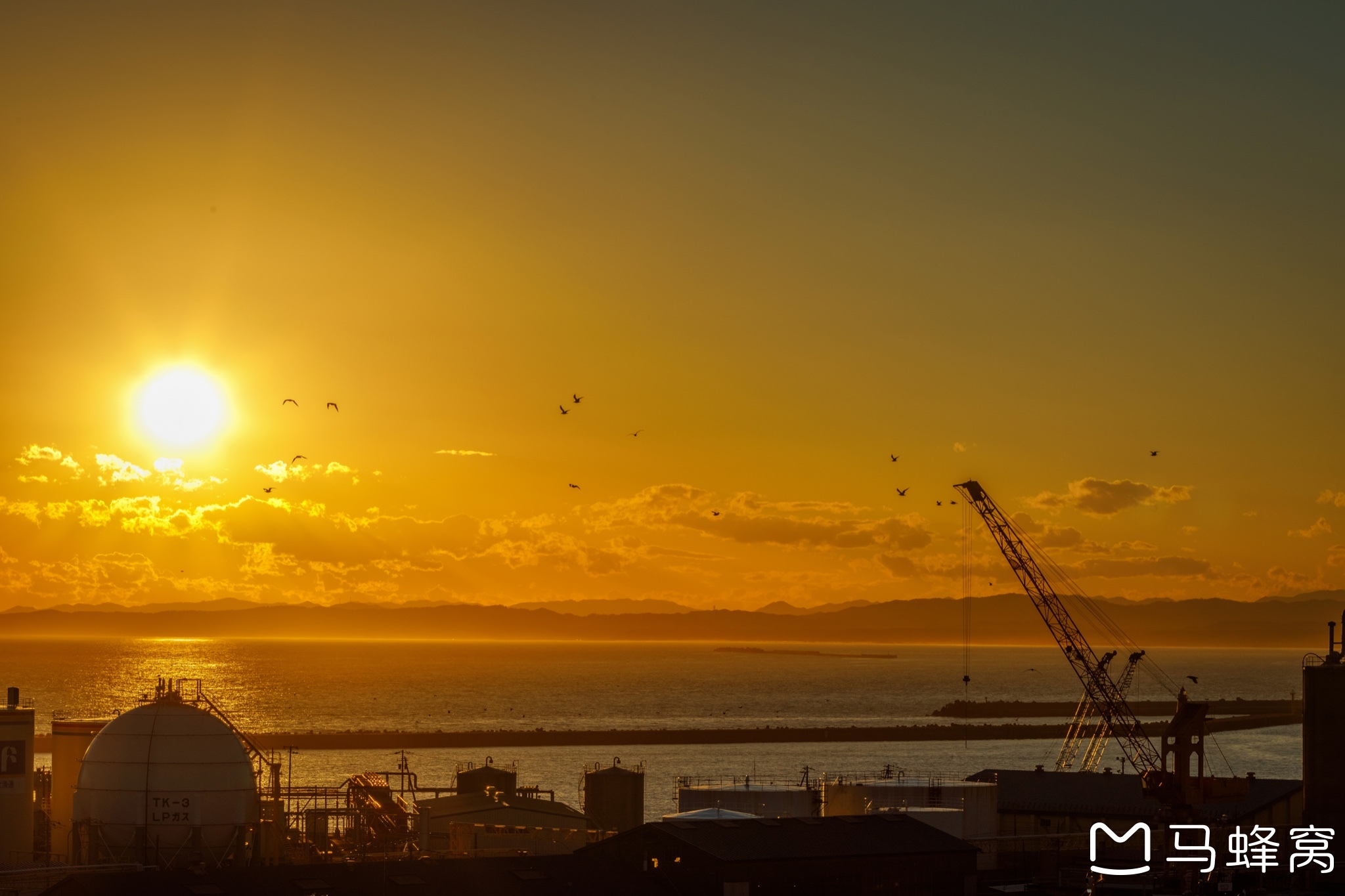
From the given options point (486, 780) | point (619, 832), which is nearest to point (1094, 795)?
point (619, 832)

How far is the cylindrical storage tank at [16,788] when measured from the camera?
47.5 meters

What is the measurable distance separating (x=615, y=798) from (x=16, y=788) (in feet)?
137

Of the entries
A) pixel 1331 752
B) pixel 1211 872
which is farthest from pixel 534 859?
pixel 1331 752

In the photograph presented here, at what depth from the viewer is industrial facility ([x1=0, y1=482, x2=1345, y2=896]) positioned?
46.6 metres

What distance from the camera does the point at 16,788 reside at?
48062mm

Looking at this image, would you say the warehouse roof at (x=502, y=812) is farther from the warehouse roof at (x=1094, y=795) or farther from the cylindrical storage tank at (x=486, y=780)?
the warehouse roof at (x=1094, y=795)

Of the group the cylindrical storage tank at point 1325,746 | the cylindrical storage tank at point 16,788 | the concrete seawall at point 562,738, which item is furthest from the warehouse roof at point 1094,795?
the concrete seawall at point 562,738

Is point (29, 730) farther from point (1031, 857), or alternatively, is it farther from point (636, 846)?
point (1031, 857)

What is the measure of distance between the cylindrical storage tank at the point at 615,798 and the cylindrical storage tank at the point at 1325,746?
35.4 m

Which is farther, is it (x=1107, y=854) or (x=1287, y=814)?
(x=1287, y=814)

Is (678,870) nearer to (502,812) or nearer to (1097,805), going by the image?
(502,812)

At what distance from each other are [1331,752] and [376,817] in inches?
1561

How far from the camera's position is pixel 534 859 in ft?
162

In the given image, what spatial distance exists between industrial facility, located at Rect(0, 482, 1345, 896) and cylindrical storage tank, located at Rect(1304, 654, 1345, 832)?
79 mm
